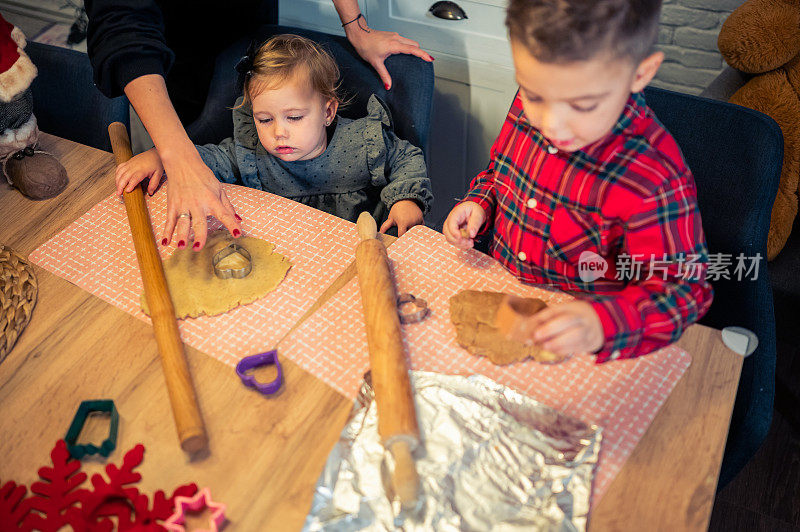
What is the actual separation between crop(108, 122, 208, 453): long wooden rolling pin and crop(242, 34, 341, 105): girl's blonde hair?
314mm

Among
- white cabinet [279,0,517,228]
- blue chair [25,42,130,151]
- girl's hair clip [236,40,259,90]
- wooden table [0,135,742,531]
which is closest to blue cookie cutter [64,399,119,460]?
wooden table [0,135,742,531]

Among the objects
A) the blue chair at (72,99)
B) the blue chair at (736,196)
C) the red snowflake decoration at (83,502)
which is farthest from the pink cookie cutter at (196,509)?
the blue chair at (72,99)

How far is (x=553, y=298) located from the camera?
0.98m

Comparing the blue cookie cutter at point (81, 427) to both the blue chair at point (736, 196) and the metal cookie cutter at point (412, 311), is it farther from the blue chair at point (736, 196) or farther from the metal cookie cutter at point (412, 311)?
the blue chair at point (736, 196)

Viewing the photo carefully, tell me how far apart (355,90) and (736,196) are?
0.79 meters

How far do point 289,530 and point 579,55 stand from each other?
2.05 feet

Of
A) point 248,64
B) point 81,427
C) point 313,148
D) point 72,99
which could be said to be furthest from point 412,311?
point 72,99

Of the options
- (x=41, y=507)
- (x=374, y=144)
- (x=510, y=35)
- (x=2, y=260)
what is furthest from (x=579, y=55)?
(x=2, y=260)

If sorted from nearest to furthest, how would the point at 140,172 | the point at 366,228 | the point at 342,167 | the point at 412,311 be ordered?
the point at 412,311 < the point at 366,228 < the point at 140,172 < the point at 342,167

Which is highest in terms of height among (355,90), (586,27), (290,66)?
(586,27)

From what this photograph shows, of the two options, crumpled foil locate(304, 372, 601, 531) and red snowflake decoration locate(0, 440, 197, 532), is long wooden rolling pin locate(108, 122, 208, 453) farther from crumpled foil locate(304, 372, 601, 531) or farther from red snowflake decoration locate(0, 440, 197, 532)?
crumpled foil locate(304, 372, 601, 531)

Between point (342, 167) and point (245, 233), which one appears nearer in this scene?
point (245, 233)

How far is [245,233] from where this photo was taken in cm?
113

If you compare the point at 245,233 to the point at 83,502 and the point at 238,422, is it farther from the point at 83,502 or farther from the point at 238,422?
the point at 83,502
